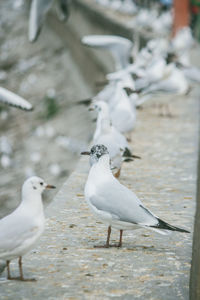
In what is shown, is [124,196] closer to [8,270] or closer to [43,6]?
[8,270]

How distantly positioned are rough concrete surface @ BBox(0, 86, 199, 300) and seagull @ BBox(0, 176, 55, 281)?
0.19 metres

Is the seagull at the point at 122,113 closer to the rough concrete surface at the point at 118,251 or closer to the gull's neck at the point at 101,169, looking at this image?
the rough concrete surface at the point at 118,251

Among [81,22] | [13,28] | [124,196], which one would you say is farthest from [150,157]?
[13,28]

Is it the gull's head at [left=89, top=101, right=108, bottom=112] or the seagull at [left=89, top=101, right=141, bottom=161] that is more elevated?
the gull's head at [left=89, top=101, right=108, bottom=112]

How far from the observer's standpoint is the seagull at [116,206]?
12.9ft

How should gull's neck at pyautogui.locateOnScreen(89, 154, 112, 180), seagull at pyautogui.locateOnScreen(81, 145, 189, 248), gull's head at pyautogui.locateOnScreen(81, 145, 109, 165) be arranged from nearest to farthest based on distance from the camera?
seagull at pyautogui.locateOnScreen(81, 145, 189, 248), gull's neck at pyautogui.locateOnScreen(89, 154, 112, 180), gull's head at pyautogui.locateOnScreen(81, 145, 109, 165)

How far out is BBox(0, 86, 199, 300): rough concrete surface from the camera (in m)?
3.64

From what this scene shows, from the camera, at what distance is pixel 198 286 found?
3438 mm

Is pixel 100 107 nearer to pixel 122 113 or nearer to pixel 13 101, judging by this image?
pixel 122 113

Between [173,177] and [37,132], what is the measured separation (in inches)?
428

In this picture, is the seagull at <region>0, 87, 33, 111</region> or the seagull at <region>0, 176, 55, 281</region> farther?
the seagull at <region>0, 87, 33, 111</region>

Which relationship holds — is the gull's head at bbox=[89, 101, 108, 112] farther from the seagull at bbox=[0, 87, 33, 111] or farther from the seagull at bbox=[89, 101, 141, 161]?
the seagull at bbox=[0, 87, 33, 111]

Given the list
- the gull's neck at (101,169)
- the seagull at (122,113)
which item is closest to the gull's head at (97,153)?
the gull's neck at (101,169)

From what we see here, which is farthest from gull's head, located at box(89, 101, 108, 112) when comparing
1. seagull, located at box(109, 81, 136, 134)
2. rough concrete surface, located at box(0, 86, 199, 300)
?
rough concrete surface, located at box(0, 86, 199, 300)
